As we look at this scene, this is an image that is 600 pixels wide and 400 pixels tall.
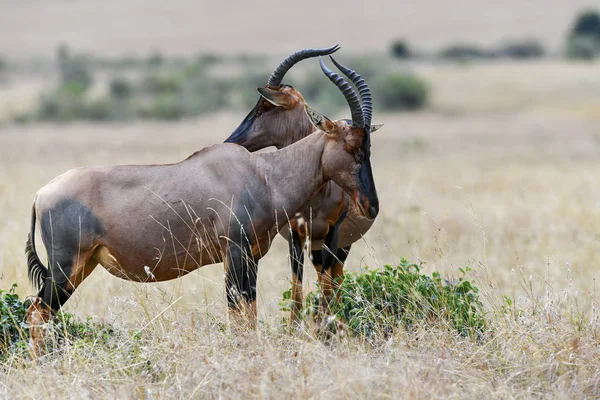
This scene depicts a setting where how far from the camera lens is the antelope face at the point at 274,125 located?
25.4 feet

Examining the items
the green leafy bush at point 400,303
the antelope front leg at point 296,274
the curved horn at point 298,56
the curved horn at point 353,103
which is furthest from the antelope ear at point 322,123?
the green leafy bush at point 400,303

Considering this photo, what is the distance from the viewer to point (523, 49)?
6819cm

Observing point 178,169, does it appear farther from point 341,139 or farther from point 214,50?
point 214,50

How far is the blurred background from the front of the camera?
12.7 m

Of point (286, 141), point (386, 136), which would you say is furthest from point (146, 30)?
point (286, 141)

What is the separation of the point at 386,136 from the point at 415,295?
2112cm

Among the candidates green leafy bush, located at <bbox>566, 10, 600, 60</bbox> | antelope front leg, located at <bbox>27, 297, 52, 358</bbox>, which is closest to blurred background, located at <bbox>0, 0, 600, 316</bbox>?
green leafy bush, located at <bbox>566, 10, 600, 60</bbox>

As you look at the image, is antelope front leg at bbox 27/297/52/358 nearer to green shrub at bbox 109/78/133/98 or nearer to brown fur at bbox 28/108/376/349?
brown fur at bbox 28/108/376/349

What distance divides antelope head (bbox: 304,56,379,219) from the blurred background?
1.78 feet

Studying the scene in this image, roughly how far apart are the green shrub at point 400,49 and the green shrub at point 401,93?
1038 inches

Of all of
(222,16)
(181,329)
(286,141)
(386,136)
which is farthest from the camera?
(222,16)

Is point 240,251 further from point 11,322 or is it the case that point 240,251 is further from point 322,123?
point 11,322

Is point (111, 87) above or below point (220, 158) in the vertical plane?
below

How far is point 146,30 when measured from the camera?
243 feet
